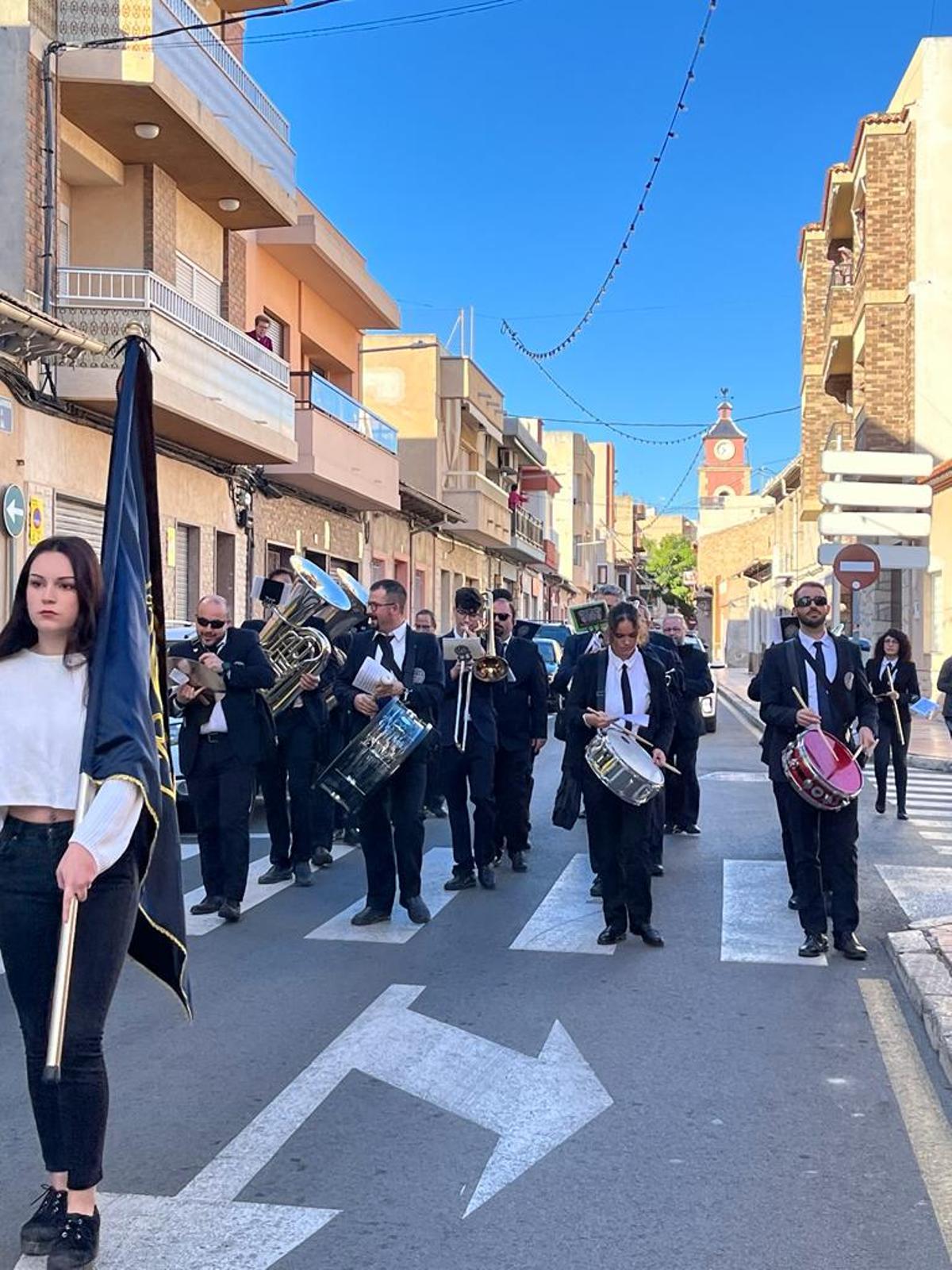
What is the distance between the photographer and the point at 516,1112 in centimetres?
472

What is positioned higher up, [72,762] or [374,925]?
[72,762]

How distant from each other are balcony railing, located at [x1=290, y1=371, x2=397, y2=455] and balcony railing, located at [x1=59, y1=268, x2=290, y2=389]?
3.59 m

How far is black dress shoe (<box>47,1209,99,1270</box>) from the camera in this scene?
3.46 metres

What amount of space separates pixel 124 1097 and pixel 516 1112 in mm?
1422

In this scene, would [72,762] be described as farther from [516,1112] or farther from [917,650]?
[917,650]

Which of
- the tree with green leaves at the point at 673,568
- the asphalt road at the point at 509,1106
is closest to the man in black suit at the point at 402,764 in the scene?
the asphalt road at the point at 509,1106

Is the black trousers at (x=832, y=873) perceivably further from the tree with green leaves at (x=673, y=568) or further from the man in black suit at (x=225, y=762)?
the tree with green leaves at (x=673, y=568)

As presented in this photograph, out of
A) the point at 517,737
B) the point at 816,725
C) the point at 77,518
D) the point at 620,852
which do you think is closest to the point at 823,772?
the point at 816,725

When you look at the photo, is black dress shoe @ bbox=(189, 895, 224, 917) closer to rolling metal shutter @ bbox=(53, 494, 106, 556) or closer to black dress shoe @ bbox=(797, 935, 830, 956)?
black dress shoe @ bbox=(797, 935, 830, 956)

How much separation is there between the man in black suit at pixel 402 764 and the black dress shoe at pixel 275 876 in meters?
1.28

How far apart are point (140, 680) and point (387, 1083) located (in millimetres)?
2245

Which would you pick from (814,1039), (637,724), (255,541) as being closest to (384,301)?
(255,541)

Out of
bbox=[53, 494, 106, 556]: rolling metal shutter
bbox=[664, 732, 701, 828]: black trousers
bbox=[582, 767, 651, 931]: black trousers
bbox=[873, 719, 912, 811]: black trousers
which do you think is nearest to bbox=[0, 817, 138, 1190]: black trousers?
bbox=[582, 767, 651, 931]: black trousers

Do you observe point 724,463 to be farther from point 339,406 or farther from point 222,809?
point 222,809
